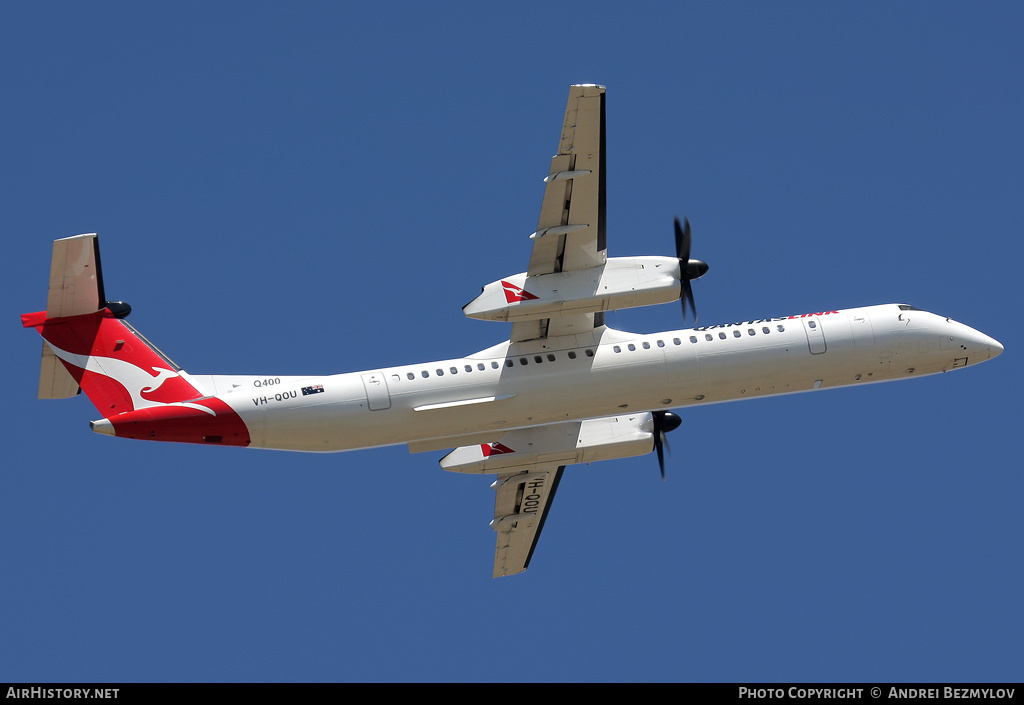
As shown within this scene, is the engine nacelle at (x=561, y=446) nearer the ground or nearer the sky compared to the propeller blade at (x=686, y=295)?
nearer the ground

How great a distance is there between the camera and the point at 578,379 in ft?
102

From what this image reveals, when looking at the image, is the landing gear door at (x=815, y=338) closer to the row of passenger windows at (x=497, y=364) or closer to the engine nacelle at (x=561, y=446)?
the engine nacelle at (x=561, y=446)

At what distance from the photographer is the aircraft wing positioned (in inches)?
1117

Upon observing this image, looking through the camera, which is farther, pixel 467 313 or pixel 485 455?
pixel 485 455

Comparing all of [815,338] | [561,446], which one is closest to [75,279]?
[561,446]

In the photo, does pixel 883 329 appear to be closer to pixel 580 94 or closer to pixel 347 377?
pixel 580 94

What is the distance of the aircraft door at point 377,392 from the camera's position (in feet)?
99.9

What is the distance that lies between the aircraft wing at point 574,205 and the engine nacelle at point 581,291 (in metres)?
0.30

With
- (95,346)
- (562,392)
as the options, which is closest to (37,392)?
(95,346)

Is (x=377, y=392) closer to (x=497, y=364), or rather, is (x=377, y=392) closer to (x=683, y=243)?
(x=497, y=364)

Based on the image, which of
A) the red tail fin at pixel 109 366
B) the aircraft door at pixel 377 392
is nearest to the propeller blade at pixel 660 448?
the aircraft door at pixel 377 392

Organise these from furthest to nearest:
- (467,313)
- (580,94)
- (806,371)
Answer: (806,371) < (467,313) < (580,94)
